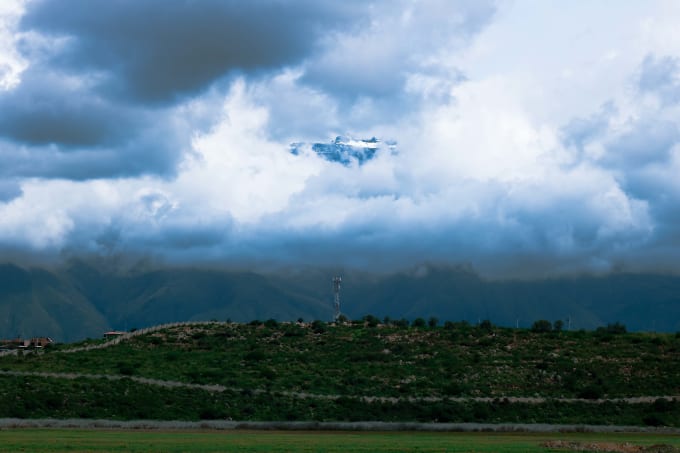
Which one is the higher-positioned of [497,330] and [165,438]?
[497,330]

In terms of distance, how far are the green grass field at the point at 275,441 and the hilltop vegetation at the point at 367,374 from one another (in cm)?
1709

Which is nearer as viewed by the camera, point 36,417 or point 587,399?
point 36,417

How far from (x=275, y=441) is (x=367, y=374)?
6063 centimetres

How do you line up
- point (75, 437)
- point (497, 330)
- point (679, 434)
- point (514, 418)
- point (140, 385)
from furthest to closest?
point (497, 330) < point (140, 385) < point (514, 418) < point (679, 434) < point (75, 437)

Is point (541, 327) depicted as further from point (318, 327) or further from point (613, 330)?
point (318, 327)

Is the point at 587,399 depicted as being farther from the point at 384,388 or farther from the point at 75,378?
the point at 75,378

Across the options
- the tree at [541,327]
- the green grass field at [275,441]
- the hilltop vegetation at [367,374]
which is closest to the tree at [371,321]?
the hilltop vegetation at [367,374]

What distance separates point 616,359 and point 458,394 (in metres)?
34.8

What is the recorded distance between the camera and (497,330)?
173 meters

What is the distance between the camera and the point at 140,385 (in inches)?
4670

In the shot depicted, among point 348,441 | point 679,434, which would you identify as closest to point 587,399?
point 679,434

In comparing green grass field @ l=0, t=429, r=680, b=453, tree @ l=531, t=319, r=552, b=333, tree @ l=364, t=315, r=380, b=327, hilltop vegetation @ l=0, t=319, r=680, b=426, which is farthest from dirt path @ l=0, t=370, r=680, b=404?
tree @ l=364, t=315, r=380, b=327

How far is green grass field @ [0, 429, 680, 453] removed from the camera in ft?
217

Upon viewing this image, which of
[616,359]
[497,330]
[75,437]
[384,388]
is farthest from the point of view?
[497,330]
